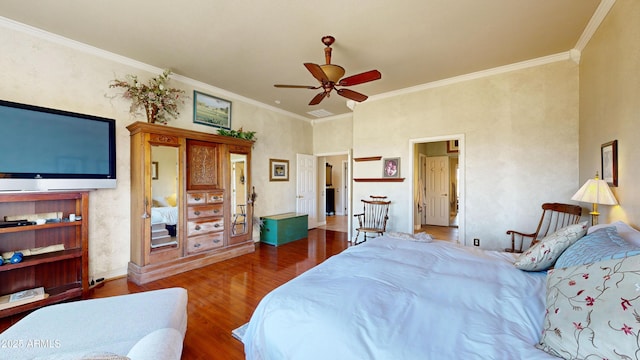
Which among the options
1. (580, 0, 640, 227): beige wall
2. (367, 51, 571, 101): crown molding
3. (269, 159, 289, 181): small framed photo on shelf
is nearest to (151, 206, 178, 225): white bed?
(269, 159, 289, 181): small framed photo on shelf

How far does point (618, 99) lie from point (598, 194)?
830 millimetres

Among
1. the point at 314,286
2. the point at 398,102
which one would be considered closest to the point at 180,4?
the point at 314,286

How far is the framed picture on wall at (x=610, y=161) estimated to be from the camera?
2145 millimetres

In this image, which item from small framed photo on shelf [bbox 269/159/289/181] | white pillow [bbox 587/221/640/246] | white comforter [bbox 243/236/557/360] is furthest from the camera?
small framed photo on shelf [bbox 269/159/289/181]

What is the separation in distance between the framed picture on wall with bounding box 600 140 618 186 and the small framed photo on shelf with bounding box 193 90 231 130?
5.00 m

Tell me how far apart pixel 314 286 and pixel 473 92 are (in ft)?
12.8

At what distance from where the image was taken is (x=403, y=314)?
1143 millimetres

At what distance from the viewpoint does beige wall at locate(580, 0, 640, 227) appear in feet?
6.07

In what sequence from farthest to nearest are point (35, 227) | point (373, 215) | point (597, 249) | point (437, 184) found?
point (437, 184)
point (373, 215)
point (35, 227)
point (597, 249)

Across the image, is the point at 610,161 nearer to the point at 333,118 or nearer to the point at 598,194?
the point at 598,194

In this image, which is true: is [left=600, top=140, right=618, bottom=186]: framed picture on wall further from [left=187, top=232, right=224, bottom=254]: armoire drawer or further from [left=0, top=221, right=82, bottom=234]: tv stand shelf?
[left=0, top=221, right=82, bottom=234]: tv stand shelf

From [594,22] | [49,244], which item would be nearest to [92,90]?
[49,244]

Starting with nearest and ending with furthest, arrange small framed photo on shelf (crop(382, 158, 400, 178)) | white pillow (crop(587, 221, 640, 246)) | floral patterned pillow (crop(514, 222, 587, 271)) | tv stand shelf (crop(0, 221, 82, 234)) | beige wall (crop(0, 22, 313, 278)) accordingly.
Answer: white pillow (crop(587, 221, 640, 246)) → floral patterned pillow (crop(514, 222, 587, 271)) → tv stand shelf (crop(0, 221, 82, 234)) → beige wall (crop(0, 22, 313, 278)) → small framed photo on shelf (crop(382, 158, 400, 178))

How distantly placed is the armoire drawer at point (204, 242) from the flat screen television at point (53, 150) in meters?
1.21
